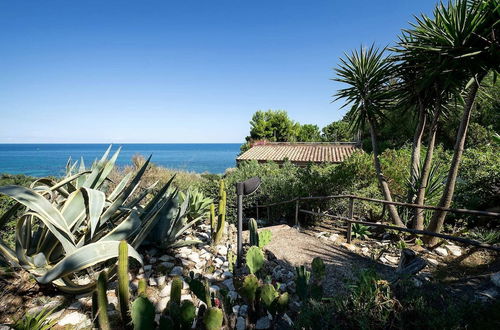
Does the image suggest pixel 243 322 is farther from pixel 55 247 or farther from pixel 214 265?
pixel 55 247

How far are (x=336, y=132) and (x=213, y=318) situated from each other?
1436 inches

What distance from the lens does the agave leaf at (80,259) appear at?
1.81m

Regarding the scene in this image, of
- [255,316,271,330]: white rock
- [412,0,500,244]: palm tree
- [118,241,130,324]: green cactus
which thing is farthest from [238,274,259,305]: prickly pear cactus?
[412,0,500,244]: palm tree

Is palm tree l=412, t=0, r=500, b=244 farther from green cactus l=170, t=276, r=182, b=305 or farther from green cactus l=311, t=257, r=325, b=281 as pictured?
green cactus l=170, t=276, r=182, b=305

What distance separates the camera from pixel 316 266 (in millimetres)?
2365

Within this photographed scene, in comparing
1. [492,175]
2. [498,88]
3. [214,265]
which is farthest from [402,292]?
[498,88]

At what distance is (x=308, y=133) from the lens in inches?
1543

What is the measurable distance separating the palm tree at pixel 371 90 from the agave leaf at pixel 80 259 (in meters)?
5.25

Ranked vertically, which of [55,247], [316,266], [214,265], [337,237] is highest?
[55,247]

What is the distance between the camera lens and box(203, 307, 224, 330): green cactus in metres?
1.62

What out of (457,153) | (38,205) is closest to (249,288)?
(38,205)

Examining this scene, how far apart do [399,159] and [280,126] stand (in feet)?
94.5

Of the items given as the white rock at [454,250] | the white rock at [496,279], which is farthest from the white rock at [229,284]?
the white rock at [454,250]

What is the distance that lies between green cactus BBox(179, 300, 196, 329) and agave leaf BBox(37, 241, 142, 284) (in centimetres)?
61
